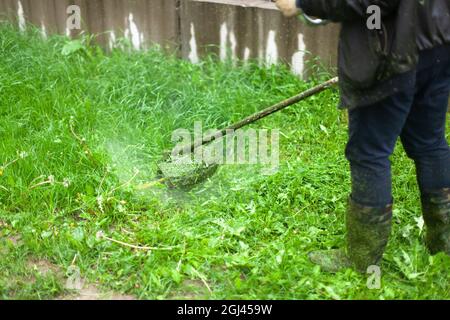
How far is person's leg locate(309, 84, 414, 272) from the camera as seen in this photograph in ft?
9.64

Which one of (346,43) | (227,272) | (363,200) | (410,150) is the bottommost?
(227,272)

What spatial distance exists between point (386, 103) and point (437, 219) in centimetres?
84

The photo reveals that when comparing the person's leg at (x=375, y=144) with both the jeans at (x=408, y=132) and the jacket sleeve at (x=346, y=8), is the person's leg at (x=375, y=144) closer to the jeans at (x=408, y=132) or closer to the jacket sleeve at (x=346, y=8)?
the jeans at (x=408, y=132)

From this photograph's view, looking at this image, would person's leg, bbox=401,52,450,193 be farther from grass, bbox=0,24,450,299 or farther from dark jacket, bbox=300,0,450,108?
grass, bbox=0,24,450,299

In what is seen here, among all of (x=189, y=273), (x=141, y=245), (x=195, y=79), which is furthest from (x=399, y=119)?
(x=195, y=79)

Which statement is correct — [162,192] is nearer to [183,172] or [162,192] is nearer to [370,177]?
[183,172]

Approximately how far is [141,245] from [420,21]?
1901mm

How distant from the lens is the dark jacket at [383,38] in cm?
273

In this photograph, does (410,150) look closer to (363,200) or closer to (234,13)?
(363,200)

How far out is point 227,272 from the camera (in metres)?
3.46

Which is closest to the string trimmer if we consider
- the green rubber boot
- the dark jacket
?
the green rubber boot

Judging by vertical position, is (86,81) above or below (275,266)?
above

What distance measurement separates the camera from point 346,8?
107 inches

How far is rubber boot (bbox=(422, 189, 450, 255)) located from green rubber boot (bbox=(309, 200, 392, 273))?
0.99 ft
